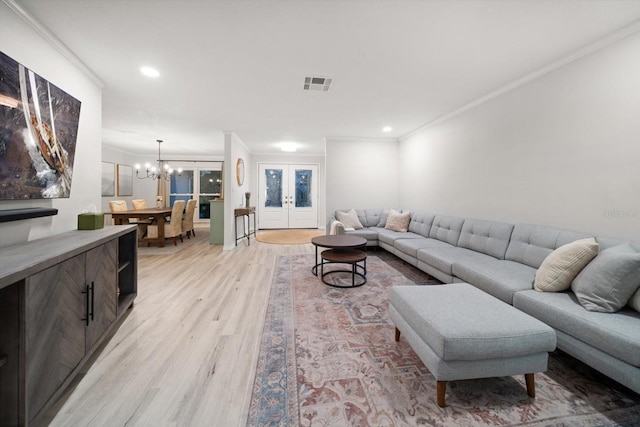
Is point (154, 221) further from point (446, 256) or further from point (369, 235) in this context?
point (446, 256)

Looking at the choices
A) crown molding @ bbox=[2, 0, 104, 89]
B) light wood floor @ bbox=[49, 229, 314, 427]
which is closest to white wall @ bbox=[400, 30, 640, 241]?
light wood floor @ bbox=[49, 229, 314, 427]

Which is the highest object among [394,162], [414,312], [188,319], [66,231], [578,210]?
[394,162]

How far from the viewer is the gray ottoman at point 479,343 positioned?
132cm

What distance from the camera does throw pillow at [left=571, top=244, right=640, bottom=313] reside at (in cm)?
155

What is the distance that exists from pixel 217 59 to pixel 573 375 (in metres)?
3.78

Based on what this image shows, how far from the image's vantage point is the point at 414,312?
1600mm


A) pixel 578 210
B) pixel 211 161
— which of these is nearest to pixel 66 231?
pixel 578 210

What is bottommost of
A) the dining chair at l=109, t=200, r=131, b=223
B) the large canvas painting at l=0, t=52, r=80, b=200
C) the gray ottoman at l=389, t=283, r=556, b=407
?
the gray ottoman at l=389, t=283, r=556, b=407

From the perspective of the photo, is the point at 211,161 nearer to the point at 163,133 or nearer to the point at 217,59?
the point at 163,133

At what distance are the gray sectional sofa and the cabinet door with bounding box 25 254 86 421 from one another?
2.84m

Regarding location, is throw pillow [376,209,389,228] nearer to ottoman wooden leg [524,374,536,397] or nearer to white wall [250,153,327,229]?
white wall [250,153,327,229]

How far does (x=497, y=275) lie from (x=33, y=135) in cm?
381

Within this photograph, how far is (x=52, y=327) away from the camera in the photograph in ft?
4.24

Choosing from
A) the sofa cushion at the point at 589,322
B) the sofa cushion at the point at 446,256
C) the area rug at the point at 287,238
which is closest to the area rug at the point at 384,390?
the sofa cushion at the point at 589,322
